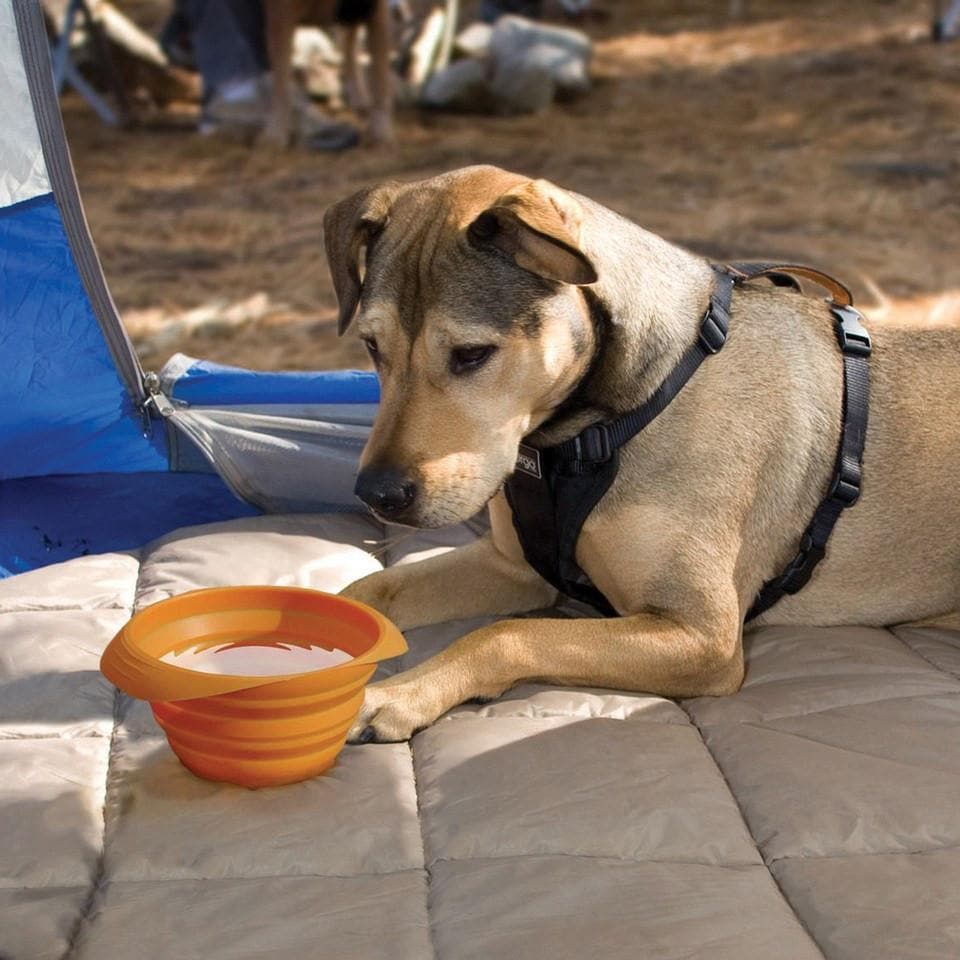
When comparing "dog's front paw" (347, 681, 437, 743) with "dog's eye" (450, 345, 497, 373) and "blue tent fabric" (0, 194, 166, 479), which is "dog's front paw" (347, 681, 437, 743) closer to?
"dog's eye" (450, 345, 497, 373)

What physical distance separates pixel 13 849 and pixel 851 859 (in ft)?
5.58

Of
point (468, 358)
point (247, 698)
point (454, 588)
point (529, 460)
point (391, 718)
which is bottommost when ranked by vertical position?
point (454, 588)

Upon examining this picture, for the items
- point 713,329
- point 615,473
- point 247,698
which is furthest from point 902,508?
point 247,698

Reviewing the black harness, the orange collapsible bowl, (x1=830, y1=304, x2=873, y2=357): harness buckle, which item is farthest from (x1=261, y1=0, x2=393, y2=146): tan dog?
the orange collapsible bowl

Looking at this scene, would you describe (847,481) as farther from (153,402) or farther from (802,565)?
(153,402)

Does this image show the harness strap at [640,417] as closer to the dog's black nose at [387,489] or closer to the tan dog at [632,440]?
the tan dog at [632,440]

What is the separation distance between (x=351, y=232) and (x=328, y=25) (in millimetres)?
9580

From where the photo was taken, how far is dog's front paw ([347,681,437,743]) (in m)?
3.35

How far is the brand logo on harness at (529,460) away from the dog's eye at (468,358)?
0.41 meters

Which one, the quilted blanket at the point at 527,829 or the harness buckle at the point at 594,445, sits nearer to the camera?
the quilted blanket at the point at 527,829

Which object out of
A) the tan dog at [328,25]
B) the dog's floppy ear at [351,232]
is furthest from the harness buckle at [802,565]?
the tan dog at [328,25]

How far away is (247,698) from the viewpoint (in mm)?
2992

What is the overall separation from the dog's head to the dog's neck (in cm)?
8

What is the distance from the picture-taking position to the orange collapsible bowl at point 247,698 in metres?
2.96
